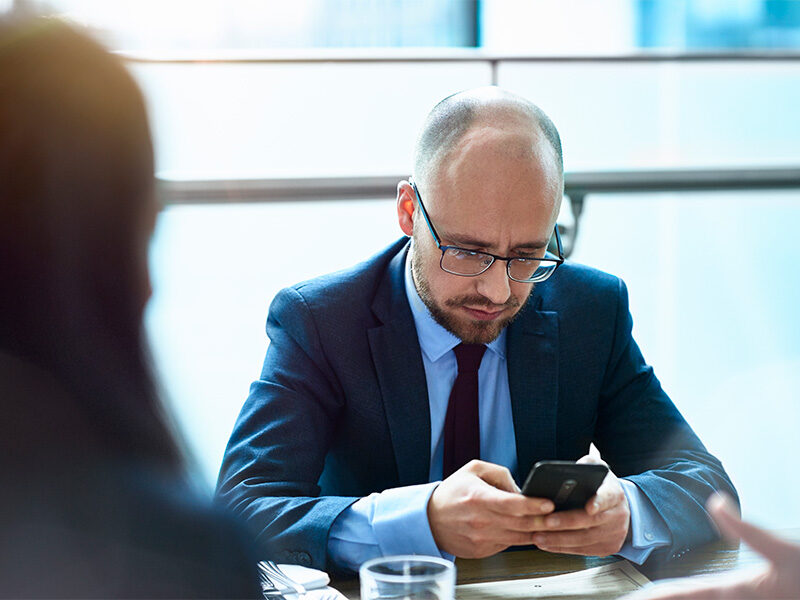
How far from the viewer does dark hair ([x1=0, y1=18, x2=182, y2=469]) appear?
624 mm

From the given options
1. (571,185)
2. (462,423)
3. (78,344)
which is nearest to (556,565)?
(462,423)

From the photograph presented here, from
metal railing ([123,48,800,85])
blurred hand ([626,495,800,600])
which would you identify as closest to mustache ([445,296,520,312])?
blurred hand ([626,495,800,600])

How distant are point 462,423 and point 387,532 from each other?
367 mm

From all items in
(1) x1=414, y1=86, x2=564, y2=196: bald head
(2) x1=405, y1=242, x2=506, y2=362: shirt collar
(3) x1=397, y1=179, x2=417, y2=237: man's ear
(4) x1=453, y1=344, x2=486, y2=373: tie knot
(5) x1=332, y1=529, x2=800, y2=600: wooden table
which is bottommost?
(5) x1=332, y1=529, x2=800, y2=600: wooden table

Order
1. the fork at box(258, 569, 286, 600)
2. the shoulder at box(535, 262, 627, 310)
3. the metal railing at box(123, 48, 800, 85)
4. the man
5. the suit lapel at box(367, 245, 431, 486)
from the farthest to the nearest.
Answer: the metal railing at box(123, 48, 800, 85) < the shoulder at box(535, 262, 627, 310) < the suit lapel at box(367, 245, 431, 486) < the man < the fork at box(258, 569, 286, 600)

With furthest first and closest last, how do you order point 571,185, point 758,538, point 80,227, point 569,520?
point 571,185 < point 569,520 < point 758,538 < point 80,227

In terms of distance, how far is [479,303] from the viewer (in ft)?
5.33

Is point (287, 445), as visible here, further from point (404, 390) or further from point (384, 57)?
point (384, 57)

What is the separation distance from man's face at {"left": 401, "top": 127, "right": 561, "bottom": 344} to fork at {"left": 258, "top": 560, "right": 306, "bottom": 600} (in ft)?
1.96

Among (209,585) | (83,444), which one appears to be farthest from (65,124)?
(209,585)

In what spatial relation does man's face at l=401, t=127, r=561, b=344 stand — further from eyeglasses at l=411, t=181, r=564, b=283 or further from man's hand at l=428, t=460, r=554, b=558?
man's hand at l=428, t=460, r=554, b=558

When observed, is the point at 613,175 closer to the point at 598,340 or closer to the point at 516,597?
the point at 598,340

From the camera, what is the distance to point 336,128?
3146 mm

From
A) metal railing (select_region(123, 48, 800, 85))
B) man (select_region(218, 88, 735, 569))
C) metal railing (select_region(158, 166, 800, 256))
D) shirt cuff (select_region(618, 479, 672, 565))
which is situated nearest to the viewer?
shirt cuff (select_region(618, 479, 672, 565))
